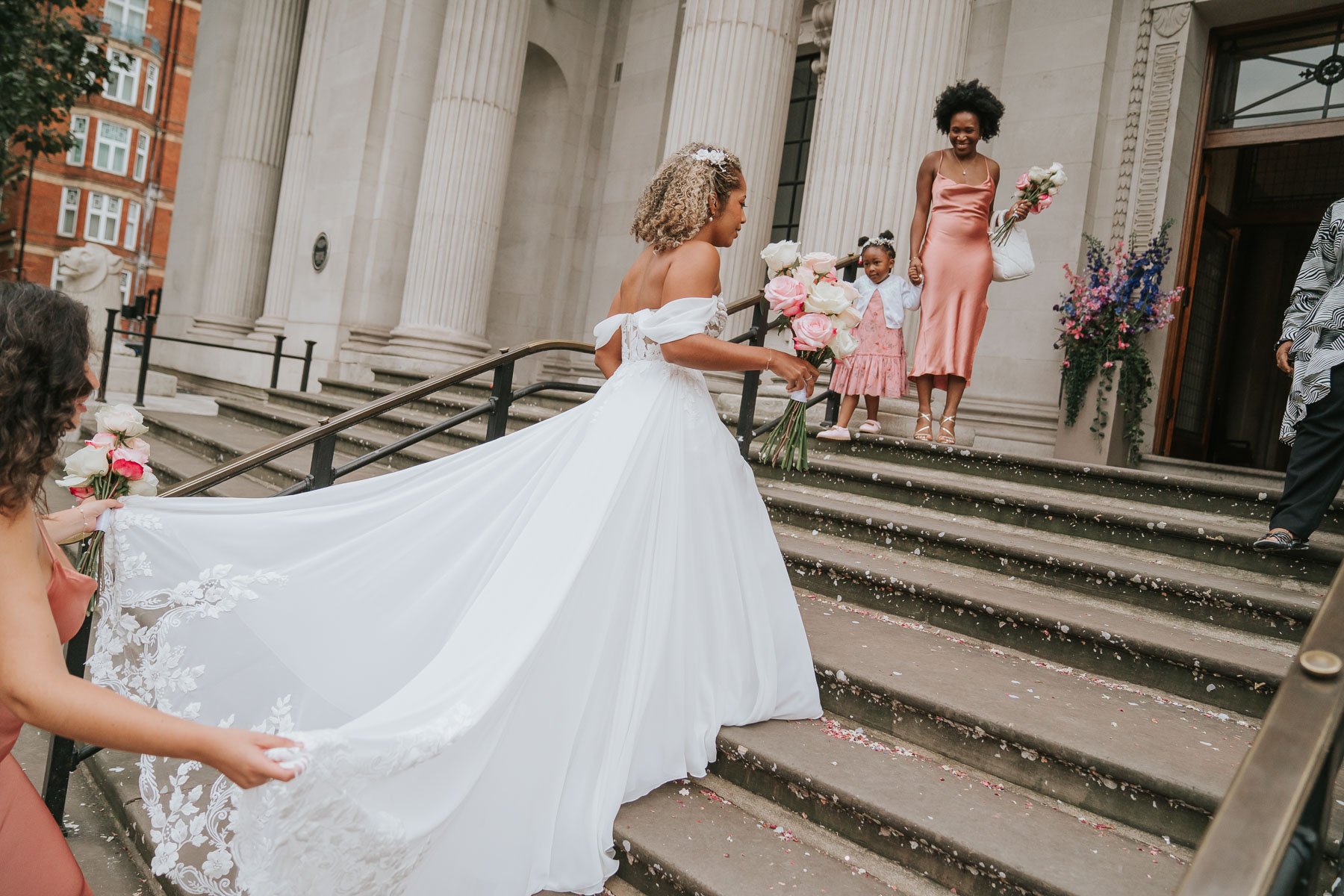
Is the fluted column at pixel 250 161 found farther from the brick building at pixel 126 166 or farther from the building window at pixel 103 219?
the building window at pixel 103 219

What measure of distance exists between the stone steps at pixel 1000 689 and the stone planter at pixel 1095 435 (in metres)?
2.90

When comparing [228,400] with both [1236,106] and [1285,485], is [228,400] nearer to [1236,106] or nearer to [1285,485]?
[1285,485]

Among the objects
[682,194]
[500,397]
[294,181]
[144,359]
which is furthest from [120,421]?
[294,181]

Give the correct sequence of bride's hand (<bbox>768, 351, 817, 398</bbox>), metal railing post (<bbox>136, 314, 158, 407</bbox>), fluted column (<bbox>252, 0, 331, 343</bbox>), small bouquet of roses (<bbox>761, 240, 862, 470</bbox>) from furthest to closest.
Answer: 1. fluted column (<bbox>252, 0, 331, 343</bbox>)
2. metal railing post (<bbox>136, 314, 158, 407</bbox>)
3. small bouquet of roses (<bbox>761, 240, 862, 470</bbox>)
4. bride's hand (<bbox>768, 351, 817, 398</bbox>)

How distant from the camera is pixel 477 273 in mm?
10734

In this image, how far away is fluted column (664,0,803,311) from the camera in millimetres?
7910

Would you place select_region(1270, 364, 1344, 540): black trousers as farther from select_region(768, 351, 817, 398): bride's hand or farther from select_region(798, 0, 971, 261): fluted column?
select_region(798, 0, 971, 261): fluted column

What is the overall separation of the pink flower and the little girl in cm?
446

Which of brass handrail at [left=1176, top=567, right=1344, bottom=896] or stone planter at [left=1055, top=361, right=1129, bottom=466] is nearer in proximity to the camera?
brass handrail at [left=1176, top=567, right=1344, bottom=896]


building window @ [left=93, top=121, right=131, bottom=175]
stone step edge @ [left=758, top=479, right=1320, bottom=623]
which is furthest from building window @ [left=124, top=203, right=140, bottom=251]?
stone step edge @ [left=758, top=479, right=1320, bottom=623]

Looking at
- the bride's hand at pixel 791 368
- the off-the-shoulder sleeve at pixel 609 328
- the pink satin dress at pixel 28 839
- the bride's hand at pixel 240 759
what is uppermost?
the off-the-shoulder sleeve at pixel 609 328

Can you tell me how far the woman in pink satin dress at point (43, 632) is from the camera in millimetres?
1252

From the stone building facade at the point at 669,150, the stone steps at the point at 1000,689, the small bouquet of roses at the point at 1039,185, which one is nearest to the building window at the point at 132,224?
the stone building facade at the point at 669,150

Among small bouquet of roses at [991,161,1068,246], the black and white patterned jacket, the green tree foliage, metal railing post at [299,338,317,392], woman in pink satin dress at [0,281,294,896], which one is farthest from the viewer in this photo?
metal railing post at [299,338,317,392]
